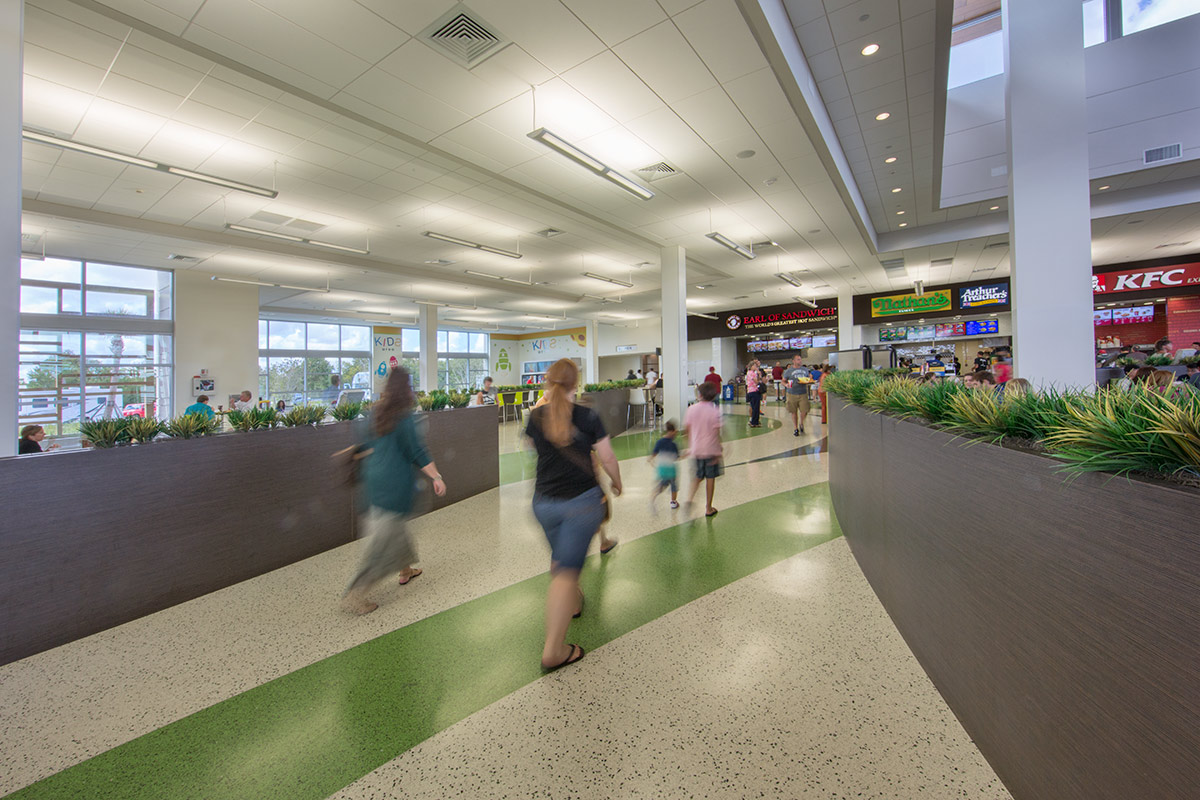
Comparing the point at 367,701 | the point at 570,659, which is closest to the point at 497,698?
the point at 570,659

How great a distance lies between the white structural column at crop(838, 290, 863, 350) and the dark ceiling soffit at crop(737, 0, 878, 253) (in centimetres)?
845

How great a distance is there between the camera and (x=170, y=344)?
10.6 m

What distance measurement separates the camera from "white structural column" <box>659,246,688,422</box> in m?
9.52

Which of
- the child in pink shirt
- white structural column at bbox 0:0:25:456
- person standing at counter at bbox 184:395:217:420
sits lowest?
the child in pink shirt

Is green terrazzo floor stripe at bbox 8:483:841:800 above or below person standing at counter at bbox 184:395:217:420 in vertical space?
below

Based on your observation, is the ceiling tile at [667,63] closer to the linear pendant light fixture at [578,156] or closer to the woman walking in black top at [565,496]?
the linear pendant light fixture at [578,156]

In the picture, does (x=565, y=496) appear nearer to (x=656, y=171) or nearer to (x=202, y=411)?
(x=202, y=411)

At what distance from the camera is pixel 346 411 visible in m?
4.34

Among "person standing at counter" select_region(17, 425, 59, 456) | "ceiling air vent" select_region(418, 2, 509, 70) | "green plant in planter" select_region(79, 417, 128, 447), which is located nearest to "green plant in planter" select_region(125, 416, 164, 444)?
"green plant in planter" select_region(79, 417, 128, 447)

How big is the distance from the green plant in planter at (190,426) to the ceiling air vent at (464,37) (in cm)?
337

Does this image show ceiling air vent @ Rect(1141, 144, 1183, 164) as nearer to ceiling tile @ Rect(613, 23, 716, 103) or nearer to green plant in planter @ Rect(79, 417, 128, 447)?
ceiling tile @ Rect(613, 23, 716, 103)

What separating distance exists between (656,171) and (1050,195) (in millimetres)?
4047

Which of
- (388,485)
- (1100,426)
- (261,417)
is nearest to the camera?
(1100,426)

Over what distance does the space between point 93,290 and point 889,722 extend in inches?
572
